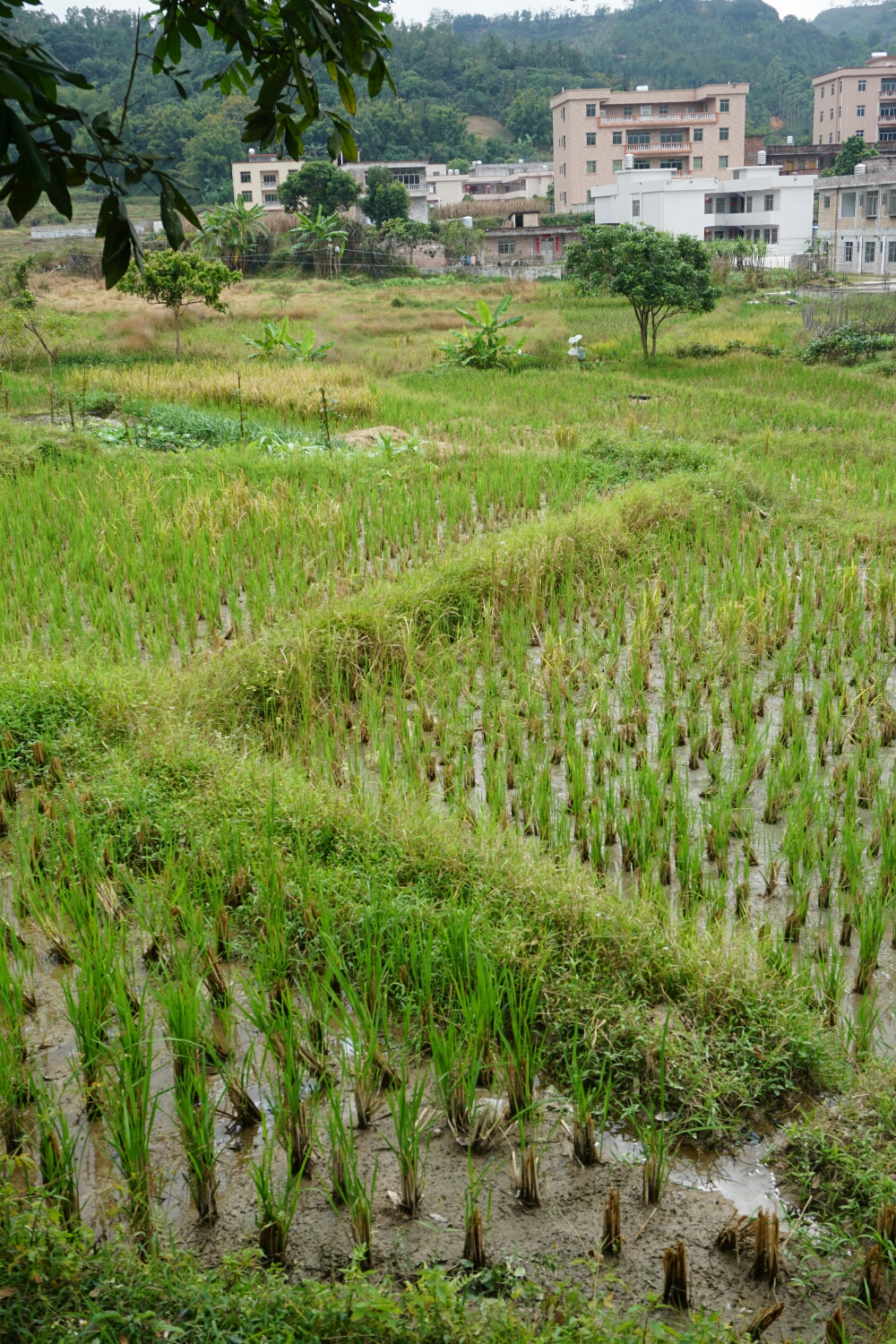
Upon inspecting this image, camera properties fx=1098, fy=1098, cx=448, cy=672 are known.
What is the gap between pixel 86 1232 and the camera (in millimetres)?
1974

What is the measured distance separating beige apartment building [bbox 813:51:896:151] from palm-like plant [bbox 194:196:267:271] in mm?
34060

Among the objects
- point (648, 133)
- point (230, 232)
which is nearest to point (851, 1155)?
point (230, 232)

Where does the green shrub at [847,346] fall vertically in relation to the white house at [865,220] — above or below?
below

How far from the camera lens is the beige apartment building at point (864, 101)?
56.3 meters

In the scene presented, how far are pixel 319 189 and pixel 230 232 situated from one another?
8.61 m

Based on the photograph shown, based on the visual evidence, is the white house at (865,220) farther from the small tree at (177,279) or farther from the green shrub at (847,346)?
the small tree at (177,279)

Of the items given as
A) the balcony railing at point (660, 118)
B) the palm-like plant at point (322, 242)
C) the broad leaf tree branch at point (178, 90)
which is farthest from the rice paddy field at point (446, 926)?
the balcony railing at point (660, 118)

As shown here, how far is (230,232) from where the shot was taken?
A: 37.8 m

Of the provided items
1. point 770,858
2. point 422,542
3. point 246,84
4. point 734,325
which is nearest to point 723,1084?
point 770,858

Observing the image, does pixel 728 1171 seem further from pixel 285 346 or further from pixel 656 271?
pixel 285 346

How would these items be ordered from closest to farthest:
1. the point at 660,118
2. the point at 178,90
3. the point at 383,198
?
the point at 178,90 → the point at 383,198 → the point at 660,118

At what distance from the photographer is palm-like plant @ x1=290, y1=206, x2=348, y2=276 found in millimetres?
38906

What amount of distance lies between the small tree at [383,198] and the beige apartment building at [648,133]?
957 centimetres

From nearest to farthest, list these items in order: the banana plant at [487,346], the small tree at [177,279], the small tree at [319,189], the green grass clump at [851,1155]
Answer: the green grass clump at [851,1155], the banana plant at [487,346], the small tree at [177,279], the small tree at [319,189]
